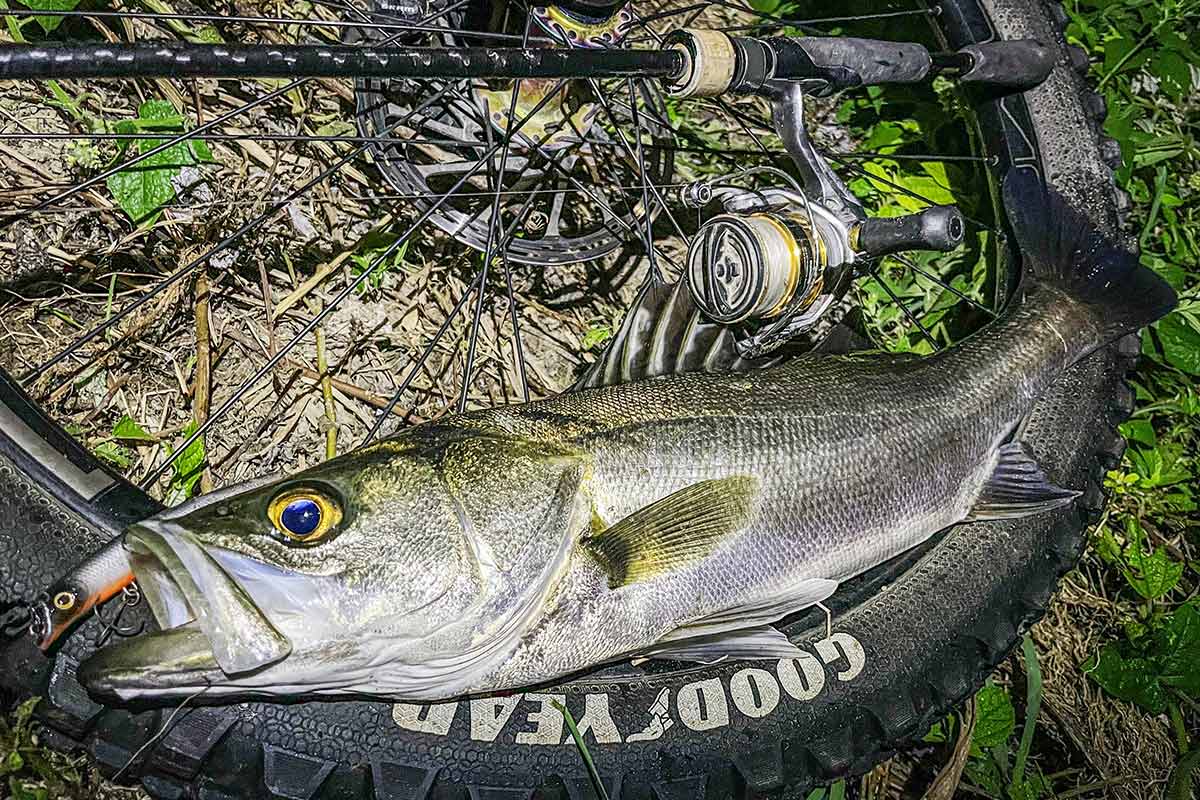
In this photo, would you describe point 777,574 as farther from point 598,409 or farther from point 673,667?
→ point 598,409

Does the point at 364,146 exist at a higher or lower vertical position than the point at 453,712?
higher

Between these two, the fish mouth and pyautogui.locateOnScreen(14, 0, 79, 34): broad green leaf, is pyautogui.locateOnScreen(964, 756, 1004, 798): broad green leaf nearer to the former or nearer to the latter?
the fish mouth

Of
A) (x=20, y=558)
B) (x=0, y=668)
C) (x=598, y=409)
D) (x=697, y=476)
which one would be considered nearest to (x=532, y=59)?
(x=598, y=409)

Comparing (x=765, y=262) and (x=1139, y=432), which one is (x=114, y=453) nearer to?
(x=765, y=262)

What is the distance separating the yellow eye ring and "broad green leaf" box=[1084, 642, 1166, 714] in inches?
114

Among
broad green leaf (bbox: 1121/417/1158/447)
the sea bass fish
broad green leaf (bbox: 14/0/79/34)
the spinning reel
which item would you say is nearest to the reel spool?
the spinning reel

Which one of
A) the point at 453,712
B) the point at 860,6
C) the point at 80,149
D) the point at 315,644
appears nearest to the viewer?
the point at 315,644

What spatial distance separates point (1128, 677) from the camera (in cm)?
347

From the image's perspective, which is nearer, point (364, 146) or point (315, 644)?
point (315, 644)

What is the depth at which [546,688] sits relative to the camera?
230 cm

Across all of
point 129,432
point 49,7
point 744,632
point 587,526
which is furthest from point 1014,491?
point 49,7

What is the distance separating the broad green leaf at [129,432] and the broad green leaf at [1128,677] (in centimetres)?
328

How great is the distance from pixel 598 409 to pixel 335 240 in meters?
1.46

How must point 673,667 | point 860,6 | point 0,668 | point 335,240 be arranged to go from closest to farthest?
point 0,668
point 673,667
point 335,240
point 860,6
